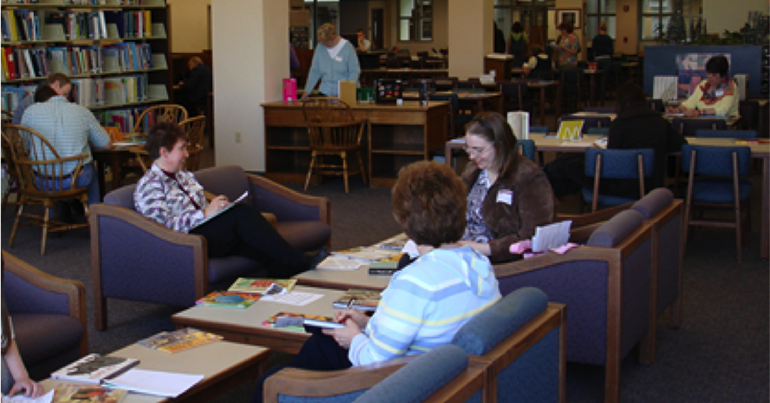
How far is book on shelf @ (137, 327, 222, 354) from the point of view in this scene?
2671 millimetres

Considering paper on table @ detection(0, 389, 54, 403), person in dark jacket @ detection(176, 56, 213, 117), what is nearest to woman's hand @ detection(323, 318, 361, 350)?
paper on table @ detection(0, 389, 54, 403)

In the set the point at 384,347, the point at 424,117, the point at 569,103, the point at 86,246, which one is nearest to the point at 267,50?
the point at 424,117

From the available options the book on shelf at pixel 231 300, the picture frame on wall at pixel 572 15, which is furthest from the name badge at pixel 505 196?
the picture frame on wall at pixel 572 15

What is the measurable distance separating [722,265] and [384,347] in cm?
384

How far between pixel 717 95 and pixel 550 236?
5370mm

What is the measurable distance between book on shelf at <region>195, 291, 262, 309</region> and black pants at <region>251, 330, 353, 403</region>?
782 mm

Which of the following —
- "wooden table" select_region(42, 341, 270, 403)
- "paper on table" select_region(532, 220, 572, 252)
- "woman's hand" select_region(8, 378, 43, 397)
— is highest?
"paper on table" select_region(532, 220, 572, 252)

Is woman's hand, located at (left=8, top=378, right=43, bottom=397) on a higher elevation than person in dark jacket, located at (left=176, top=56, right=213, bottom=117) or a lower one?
lower

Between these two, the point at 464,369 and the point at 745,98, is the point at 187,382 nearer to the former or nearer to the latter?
the point at 464,369

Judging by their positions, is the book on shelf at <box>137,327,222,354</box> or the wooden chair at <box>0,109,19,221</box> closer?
the book on shelf at <box>137,327,222,354</box>

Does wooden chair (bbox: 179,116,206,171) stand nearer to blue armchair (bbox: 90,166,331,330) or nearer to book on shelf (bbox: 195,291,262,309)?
blue armchair (bbox: 90,166,331,330)

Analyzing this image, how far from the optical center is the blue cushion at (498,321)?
1.91 m

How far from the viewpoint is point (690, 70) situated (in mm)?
9539

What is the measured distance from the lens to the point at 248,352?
2.65m
